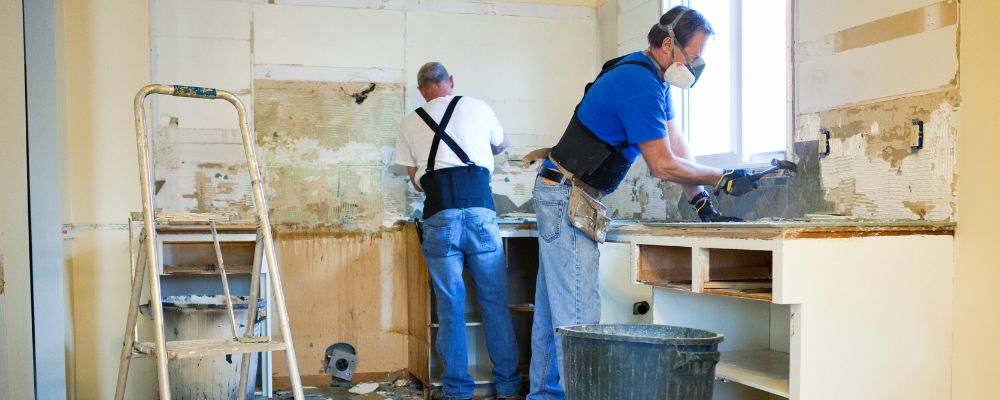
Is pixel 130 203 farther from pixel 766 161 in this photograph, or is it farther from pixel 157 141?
pixel 766 161

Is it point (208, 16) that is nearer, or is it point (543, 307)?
point (543, 307)

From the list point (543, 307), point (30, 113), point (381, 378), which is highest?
point (30, 113)

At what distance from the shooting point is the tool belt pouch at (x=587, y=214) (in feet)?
9.85

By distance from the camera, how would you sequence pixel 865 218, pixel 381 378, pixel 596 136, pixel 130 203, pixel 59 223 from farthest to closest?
pixel 381 378 → pixel 130 203 → pixel 59 223 → pixel 596 136 → pixel 865 218

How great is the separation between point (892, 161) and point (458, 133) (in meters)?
1.94

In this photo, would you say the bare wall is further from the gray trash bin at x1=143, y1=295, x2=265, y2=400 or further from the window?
the gray trash bin at x1=143, y1=295, x2=265, y2=400

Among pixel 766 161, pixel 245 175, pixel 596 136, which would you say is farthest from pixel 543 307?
pixel 245 175

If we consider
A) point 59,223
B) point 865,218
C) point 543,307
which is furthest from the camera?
point 59,223

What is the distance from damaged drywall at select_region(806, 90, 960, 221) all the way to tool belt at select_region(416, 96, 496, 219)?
152 cm

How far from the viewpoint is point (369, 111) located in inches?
185

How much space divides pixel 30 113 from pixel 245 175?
107 cm

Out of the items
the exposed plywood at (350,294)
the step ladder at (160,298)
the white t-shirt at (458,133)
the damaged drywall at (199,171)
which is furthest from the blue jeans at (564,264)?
the damaged drywall at (199,171)

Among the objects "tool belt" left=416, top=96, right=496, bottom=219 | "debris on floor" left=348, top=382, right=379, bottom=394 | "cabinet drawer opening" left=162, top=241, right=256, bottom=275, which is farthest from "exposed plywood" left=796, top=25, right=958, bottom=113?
"cabinet drawer opening" left=162, top=241, right=256, bottom=275

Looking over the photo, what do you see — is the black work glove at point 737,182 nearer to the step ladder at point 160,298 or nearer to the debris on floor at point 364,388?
the step ladder at point 160,298
